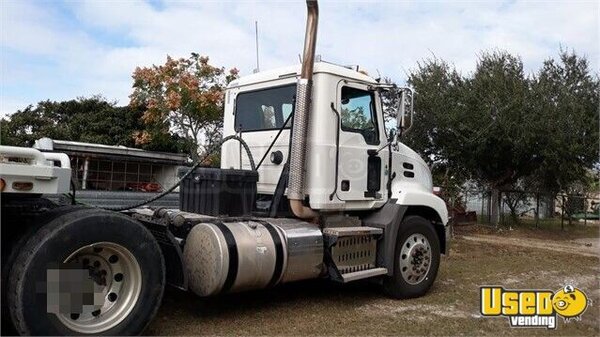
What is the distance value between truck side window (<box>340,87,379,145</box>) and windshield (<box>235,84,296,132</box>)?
65 centimetres

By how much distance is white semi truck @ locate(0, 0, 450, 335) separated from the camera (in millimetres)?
3729

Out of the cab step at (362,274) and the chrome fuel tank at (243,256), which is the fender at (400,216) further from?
the chrome fuel tank at (243,256)

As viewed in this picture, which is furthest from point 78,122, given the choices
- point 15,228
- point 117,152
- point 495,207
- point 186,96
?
point 15,228

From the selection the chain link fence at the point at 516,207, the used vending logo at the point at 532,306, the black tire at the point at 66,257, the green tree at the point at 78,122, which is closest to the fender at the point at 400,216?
the used vending logo at the point at 532,306

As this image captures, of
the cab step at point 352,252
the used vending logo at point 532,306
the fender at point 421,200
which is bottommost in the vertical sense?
the used vending logo at point 532,306

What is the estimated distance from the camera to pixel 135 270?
13.7 ft

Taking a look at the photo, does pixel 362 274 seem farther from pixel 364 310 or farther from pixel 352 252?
pixel 364 310

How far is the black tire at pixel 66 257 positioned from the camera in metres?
3.56

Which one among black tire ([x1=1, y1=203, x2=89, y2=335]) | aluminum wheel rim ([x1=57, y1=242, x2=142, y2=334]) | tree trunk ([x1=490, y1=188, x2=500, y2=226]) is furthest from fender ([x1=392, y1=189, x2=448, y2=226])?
tree trunk ([x1=490, y1=188, x2=500, y2=226])

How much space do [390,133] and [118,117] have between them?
78.4ft

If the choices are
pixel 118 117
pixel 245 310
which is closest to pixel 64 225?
pixel 245 310

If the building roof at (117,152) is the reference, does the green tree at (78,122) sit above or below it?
above

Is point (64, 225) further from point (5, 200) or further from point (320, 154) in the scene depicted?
point (320, 154)

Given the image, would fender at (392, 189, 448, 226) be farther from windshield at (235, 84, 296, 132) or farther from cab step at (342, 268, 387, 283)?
windshield at (235, 84, 296, 132)
